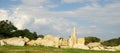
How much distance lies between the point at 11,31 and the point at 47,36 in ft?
39.9

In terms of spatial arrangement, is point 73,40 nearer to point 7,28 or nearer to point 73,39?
point 73,39

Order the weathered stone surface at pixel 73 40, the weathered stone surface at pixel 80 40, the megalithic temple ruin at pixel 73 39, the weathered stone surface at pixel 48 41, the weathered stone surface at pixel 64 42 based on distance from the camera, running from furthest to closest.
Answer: the weathered stone surface at pixel 64 42 < the weathered stone surface at pixel 80 40 < the megalithic temple ruin at pixel 73 39 < the weathered stone surface at pixel 73 40 < the weathered stone surface at pixel 48 41

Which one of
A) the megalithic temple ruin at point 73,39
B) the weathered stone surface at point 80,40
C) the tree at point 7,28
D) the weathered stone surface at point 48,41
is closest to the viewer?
the weathered stone surface at point 48,41

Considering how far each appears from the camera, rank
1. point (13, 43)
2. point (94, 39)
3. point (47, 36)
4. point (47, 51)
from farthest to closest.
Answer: point (94, 39) < point (47, 36) < point (13, 43) < point (47, 51)

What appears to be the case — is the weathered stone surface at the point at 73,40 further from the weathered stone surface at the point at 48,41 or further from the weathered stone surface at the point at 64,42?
the weathered stone surface at the point at 48,41

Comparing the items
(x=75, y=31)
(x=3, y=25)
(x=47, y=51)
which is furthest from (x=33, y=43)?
(x=3, y=25)

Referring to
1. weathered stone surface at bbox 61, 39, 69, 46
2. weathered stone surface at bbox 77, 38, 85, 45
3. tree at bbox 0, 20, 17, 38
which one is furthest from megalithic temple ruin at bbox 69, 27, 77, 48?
tree at bbox 0, 20, 17, 38

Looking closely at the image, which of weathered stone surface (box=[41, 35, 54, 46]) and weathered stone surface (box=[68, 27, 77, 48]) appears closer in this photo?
weathered stone surface (box=[41, 35, 54, 46])

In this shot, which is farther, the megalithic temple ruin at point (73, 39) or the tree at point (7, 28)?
the tree at point (7, 28)

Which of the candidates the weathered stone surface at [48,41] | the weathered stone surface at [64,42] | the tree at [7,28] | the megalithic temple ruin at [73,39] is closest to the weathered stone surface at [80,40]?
the megalithic temple ruin at [73,39]

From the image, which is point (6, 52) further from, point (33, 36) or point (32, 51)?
point (33, 36)

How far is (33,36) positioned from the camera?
195ft

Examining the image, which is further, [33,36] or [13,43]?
[33,36]

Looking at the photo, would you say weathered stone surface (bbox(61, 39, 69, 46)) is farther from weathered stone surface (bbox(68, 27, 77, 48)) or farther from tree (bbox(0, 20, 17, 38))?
tree (bbox(0, 20, 17, 38))
